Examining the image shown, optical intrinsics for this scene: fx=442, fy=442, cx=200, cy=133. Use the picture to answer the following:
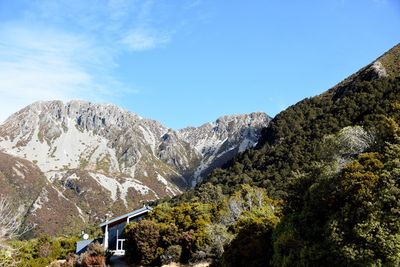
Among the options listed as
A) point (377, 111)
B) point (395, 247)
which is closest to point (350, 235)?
point (395, 247)

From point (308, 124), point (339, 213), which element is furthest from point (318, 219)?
point (308, 124)

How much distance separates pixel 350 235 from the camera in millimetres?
16938

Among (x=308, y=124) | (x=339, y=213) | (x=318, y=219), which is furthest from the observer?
(x=308, y=124)

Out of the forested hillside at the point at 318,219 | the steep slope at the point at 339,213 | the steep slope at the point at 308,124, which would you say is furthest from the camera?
the steep slope at the point at 308,124

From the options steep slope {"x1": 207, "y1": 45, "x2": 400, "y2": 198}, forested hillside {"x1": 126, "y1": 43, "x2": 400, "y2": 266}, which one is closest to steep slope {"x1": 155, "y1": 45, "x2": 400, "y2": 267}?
forested hillside {"x1": 126, "y1": 43, "x2": 400, "y2": 266}

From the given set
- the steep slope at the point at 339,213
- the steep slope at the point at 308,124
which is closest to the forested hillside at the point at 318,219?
the steep slope at the point at 339,213

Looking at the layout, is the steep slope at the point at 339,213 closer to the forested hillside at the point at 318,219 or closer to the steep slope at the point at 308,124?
the forested hillside at the point at 318,219

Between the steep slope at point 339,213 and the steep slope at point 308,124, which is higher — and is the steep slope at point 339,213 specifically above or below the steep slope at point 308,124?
below

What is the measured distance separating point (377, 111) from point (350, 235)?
57319mm

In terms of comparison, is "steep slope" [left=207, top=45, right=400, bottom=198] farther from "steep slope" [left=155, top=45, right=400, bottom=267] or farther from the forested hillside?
"steep slope" [left=155, top=45, right=400, bottom=267]

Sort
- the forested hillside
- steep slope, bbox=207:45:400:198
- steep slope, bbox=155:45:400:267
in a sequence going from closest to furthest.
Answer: steep slope, bbox=155:45:400:267 < the forested hillside < steep slope, bbox=207:45:400:198

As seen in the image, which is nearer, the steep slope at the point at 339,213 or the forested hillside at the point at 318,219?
the steep slope at the point at 339,213

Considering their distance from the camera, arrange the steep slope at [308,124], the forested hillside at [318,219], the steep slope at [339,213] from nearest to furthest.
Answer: the steep slope at [339,213], the forested hillside at [318,219], the steep slope at [308,124]

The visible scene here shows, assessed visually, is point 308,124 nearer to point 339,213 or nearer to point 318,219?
point 318,219
